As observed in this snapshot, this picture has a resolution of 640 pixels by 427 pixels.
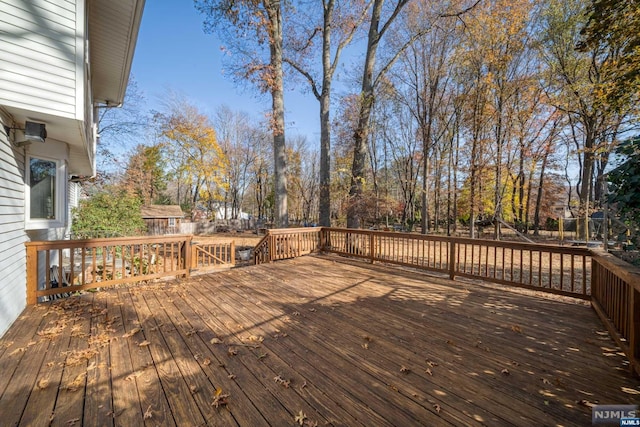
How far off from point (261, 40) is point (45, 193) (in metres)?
7.15

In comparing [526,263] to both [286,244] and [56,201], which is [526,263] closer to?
[286,244]

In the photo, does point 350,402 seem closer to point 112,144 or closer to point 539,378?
point 539,378

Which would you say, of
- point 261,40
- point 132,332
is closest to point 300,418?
point 132,332

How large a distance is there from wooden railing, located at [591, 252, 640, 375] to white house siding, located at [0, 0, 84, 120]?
6086 millimetres

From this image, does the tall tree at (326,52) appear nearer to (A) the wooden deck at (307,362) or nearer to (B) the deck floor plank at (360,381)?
(A) the wooden deck at (307,362)

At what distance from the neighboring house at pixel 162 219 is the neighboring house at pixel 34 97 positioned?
57.2 feet

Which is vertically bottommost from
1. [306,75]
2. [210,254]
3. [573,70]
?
[210,254]

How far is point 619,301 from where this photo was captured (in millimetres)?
2709

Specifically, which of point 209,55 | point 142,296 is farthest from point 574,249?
point 209,55

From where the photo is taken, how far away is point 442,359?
2.37 meters

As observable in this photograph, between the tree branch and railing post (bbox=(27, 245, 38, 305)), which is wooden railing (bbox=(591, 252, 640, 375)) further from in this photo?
the tree branch

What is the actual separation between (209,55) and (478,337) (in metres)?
13.0

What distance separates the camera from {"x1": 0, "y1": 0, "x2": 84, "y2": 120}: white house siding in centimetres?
283

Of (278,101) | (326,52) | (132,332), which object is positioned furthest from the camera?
(326,52)
